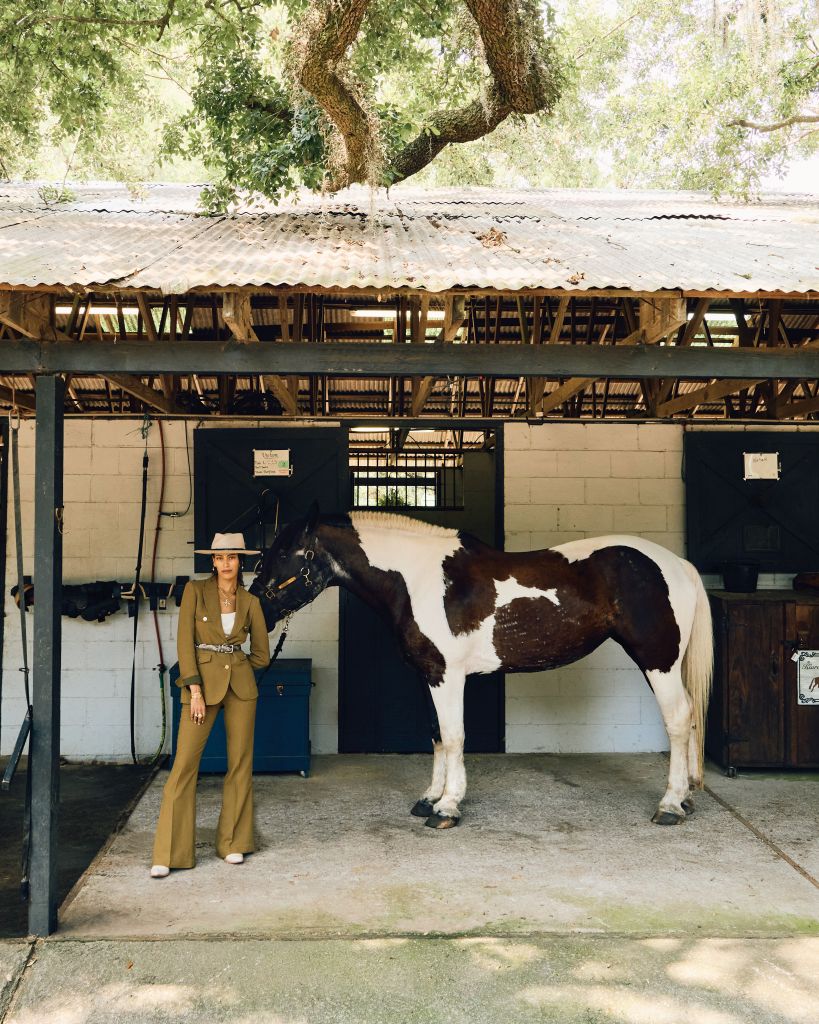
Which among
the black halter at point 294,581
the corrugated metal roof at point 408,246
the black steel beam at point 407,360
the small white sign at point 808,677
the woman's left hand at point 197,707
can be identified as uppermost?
the corrugated metal roof at point 408,246

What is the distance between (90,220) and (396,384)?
2.52 metres

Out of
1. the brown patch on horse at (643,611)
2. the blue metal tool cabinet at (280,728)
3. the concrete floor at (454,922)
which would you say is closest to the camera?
the concrete floor at (454,922)

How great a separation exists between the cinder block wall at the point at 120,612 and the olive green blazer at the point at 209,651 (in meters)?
1.93

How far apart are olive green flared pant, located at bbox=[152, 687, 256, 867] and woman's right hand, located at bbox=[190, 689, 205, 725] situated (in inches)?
1.6

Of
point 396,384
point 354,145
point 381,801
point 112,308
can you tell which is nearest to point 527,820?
point 381,801

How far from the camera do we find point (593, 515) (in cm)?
618

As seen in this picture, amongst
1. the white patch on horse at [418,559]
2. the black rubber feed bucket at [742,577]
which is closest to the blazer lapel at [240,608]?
the white patch on horse at [418,559]

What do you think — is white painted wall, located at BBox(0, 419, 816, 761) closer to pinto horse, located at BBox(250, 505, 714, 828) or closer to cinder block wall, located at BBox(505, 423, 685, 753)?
cinder block wall, located at BBox(505, 423, 685, 753)

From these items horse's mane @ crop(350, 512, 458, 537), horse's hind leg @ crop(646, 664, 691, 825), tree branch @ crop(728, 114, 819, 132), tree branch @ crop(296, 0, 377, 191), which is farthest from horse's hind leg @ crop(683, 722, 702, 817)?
tree branch @ crop(728, 114, 819, 132)

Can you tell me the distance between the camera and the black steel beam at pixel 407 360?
11.3 feet

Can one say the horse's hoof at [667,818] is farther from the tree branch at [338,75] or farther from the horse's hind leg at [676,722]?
the tree branch at [338,75]

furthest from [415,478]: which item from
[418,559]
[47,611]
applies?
[47,611]

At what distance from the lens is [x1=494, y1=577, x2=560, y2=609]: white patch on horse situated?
4746 millimetres

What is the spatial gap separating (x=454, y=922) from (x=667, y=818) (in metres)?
1.71
